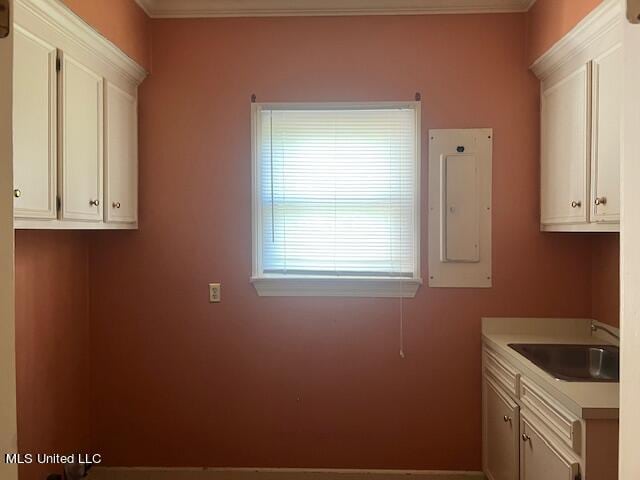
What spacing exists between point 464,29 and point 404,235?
119 cm

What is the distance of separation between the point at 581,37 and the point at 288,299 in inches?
74.8

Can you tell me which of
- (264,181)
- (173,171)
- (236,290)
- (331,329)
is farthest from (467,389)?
(173,171)

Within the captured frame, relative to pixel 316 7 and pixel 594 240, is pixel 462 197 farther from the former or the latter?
pixel 316 7

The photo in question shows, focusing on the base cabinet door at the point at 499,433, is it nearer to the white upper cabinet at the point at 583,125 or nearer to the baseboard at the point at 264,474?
the baseboard at the point at 264,474

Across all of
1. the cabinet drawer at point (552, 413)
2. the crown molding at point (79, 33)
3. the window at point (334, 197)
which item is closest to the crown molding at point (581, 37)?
the window at point (334, 197)

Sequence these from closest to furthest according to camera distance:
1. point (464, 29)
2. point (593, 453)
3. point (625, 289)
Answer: point (625, 289), point (593, 453), point (464, 29)

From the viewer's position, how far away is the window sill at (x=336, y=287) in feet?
8.18

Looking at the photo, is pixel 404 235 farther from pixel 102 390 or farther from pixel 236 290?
pixel 102 390

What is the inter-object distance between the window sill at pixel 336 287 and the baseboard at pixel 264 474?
1.02m

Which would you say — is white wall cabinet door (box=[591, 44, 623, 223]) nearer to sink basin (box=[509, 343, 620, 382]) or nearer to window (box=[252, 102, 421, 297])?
sink basin (box=[509, 343, 620, 382])

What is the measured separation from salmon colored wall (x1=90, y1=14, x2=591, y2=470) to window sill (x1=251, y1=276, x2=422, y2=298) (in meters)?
0.06

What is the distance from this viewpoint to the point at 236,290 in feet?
8.39

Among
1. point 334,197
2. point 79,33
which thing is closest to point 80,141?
point 79,33

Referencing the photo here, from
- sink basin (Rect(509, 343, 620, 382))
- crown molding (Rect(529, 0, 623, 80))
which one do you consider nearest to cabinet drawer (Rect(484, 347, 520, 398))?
sink basin (Rect(509, 343, 620, 382))
